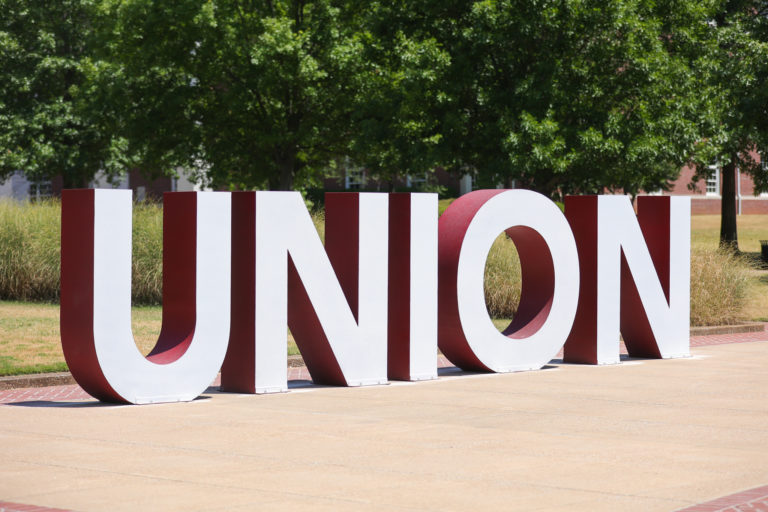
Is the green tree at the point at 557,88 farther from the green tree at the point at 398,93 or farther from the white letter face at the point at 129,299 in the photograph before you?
the white letter face at the point at 129,299

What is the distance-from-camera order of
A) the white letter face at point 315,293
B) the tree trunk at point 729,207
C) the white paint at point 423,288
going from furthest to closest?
the tree trunk at point 729,207 → the white paint at point 423,288 → the white letter face at point 315,293

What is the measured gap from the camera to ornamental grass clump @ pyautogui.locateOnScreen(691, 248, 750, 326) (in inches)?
727

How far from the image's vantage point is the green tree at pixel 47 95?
38.6m

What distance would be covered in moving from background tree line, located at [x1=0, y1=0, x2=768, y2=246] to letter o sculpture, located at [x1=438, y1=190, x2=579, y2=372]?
49.6ft

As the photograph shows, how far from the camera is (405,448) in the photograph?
812 cm

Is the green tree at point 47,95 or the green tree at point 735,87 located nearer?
the green tree at point 735,87

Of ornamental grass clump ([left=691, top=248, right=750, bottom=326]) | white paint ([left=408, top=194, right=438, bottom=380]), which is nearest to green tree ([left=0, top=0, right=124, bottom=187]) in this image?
ornamental grass clump ([left=691, top=248, right=750, bottom=326])

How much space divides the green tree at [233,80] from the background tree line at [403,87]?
0.06 metres

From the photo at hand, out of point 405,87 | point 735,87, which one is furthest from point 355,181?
point 405,87

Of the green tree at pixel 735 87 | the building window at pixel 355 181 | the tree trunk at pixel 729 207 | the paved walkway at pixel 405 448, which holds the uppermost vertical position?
the green tree at pixel 735 87

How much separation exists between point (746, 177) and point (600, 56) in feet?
125

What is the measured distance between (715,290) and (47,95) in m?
28.6

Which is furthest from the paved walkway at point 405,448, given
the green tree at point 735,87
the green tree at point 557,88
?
the green tree at point 735,87

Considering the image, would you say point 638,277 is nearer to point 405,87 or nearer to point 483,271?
point 483,271
